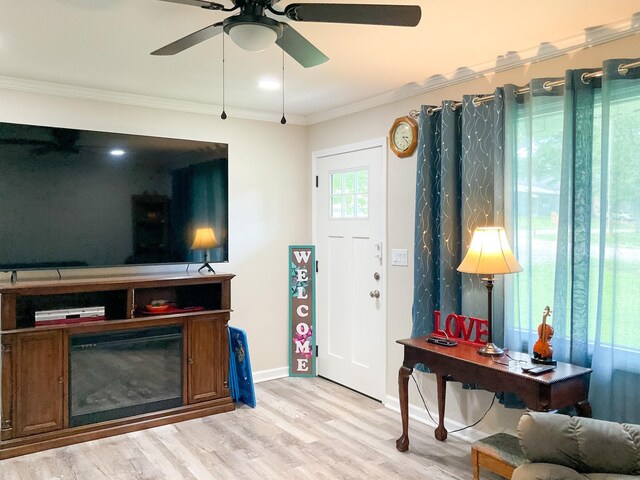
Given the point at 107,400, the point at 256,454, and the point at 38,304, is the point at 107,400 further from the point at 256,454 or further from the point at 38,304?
the point at 256,454

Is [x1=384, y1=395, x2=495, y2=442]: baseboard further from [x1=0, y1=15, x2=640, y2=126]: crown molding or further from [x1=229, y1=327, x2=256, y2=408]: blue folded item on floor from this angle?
[x1=0, y1=15, x2=640, y2=126]: crown molding

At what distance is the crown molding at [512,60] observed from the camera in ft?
8.52

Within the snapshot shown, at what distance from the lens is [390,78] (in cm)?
358

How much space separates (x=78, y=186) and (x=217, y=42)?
1.48 m

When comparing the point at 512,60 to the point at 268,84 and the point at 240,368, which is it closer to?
the point at 268,84

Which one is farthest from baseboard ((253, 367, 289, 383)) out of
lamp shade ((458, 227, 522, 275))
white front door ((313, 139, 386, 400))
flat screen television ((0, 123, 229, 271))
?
lamp shade ((458, 227, 522, 275))

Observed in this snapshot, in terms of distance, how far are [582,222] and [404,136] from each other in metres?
1.56

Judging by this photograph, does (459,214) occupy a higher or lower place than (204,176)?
lower

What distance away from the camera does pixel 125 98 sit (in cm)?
397

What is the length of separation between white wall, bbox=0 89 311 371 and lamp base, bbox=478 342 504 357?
2.37 meters

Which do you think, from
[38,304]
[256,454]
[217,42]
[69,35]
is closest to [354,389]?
[256,454]

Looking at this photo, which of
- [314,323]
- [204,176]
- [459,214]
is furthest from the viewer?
[314,323]

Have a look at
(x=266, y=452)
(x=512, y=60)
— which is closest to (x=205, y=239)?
(x=266, y=452)

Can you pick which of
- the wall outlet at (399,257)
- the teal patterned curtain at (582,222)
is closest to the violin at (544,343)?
the teal patterned curtain at (582,222)
